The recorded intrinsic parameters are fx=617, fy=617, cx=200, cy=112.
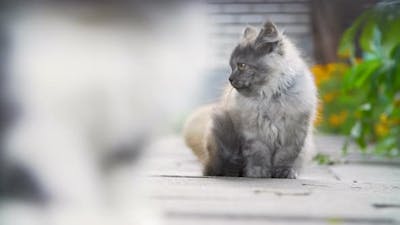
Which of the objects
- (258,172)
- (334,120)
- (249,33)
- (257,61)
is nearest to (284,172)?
(258,172)

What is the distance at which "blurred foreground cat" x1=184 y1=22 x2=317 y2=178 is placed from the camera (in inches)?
98.4

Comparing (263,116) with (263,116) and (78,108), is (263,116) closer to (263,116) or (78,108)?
(263,116)

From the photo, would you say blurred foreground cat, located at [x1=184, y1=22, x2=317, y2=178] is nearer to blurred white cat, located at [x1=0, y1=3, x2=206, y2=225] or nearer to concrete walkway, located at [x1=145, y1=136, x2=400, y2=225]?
concrete walkway, located at [x1=145, y1=136, x2=400, y2=225]

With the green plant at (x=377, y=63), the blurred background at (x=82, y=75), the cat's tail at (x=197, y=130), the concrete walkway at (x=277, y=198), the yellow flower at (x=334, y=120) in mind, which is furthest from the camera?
the yellow flower at (x=334, y=120)

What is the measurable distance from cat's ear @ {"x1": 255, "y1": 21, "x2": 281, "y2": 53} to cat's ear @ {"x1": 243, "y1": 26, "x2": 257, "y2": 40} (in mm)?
55

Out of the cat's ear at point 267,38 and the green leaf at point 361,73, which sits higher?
the cat's ear at point 267,38

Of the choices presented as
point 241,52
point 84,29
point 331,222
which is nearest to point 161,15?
point 84,29

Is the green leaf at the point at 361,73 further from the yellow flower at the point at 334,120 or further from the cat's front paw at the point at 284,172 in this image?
the yellow flower at the point at 334,120

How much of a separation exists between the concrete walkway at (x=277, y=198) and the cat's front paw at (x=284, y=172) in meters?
0.09

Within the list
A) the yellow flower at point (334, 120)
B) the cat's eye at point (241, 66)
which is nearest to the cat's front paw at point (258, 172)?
the cat's eye at point (241, 66)

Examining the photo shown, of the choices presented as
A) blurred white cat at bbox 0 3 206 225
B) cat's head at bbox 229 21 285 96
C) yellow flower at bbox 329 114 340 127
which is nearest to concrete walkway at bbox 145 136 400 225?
blurred white cat at bbox 0 3 206 225

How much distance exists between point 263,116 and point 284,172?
0.82 ft

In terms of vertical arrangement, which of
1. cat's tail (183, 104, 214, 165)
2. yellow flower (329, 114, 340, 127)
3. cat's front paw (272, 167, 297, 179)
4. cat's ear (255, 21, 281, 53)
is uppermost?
cat's ear (255, 21, 281, 53)

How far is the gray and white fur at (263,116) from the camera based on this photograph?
250cm
